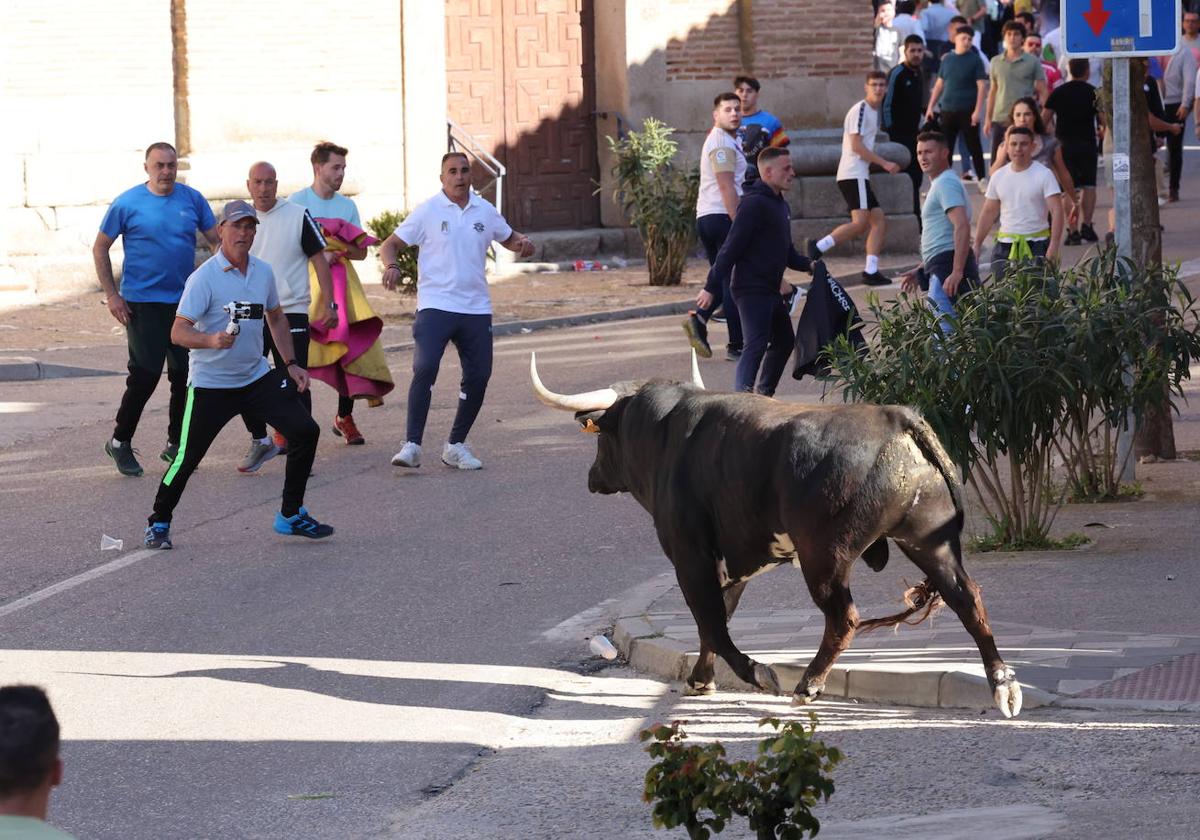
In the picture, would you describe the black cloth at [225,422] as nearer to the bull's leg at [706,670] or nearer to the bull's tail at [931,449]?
the bull's leg at [706,670]

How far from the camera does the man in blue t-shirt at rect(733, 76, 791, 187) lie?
18578 millimetres

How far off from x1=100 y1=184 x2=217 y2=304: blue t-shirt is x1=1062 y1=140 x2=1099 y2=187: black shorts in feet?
39.9

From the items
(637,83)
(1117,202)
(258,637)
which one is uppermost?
(637,83)

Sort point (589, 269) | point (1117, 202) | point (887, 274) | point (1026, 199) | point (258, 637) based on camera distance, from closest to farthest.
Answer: point (258, 637), point (1117, 202), point (1026, 199), point (887, 274), point (589, 269)

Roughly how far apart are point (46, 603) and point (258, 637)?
1.32 meters

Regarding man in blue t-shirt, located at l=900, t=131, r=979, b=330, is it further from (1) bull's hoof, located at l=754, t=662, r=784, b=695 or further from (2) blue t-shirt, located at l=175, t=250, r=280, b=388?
(1) bull's hoof, located at l=754, t=662, r=784, b=695

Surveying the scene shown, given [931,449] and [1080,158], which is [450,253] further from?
[1080,158]

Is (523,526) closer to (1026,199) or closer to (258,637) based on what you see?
Result: (258,637)

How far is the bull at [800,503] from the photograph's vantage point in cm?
659

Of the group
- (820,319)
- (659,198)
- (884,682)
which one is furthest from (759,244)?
(659,198)

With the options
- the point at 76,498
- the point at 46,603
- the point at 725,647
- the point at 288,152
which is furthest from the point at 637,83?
the point at 725,647

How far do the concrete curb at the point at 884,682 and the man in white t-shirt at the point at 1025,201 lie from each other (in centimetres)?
599

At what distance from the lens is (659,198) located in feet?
70.5

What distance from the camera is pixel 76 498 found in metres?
11.6
